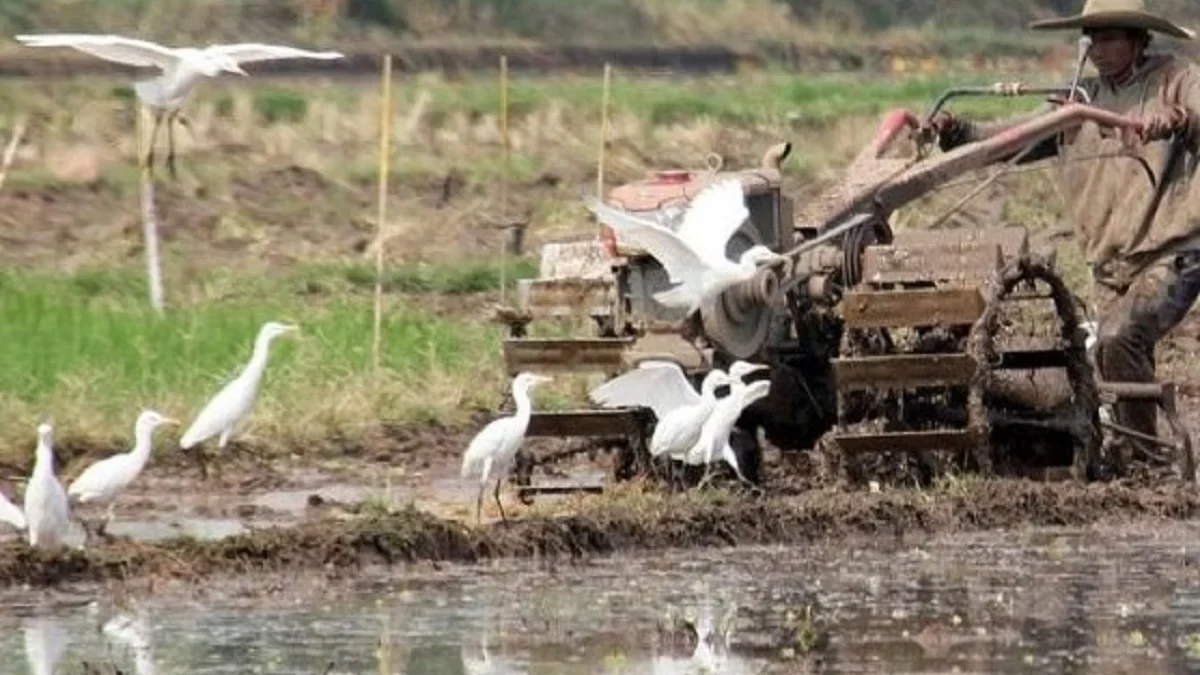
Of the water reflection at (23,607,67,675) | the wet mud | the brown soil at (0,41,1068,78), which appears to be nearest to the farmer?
the wet mud

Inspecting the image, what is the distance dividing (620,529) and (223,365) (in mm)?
4209

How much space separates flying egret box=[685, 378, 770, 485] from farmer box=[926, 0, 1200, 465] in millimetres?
2011

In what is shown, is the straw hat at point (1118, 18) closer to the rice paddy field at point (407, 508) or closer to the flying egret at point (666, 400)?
the rice paddy field at point (407, 508)

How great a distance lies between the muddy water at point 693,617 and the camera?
10.3 m

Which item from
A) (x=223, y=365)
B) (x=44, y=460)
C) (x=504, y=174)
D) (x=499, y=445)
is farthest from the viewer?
(x=504, y=174)

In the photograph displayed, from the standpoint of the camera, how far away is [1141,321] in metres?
14.8

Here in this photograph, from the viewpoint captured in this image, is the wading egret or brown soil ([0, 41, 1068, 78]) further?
brown soil ([0, 41, 1068, 78])

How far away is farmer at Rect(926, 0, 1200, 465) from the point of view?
14.7 m

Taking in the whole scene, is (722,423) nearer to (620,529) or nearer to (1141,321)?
(620,529)

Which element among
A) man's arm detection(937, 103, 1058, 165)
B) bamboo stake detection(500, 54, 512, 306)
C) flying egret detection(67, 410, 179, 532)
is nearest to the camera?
flying egret detection(67, 410, 179, 532)

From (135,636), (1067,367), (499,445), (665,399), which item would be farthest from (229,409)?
(1067,367)

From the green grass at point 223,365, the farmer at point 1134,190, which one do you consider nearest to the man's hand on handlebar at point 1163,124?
the farmer at point 1134,190

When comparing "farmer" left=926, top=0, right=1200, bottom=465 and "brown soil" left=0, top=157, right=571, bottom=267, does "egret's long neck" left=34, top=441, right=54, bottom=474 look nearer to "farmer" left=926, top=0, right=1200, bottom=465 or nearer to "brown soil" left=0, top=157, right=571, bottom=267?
"farmer" left=926, top=0, right=1200, bottom=465

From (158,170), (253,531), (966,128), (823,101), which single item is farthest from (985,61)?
(253,531)
